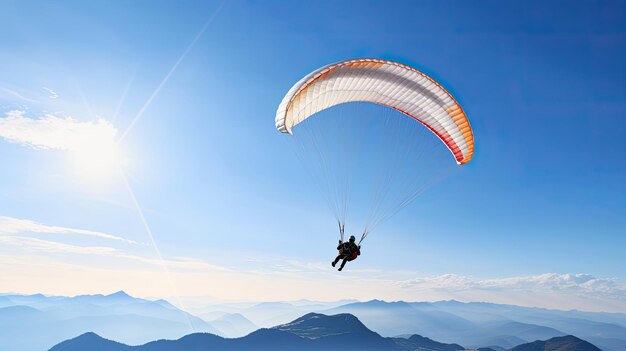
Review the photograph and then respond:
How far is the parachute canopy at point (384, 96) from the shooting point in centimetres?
2073

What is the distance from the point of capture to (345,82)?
22641 mm

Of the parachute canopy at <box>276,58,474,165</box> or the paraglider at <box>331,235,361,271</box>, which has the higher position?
the parachute canopy at <box>276,58,474,165</box>

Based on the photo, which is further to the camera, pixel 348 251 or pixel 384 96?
pixel 384 96

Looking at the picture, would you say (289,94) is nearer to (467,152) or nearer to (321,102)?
(321,102)

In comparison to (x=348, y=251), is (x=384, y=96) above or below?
above

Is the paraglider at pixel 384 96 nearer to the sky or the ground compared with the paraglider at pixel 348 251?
nearer to the sky

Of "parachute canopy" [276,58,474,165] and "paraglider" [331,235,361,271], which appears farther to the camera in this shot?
"paraglider" [331,235,361,271]

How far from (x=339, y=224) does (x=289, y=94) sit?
8200 millimetres

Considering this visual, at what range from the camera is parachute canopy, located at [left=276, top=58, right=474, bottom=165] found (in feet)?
68.0

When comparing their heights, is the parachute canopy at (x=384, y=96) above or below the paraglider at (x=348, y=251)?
above

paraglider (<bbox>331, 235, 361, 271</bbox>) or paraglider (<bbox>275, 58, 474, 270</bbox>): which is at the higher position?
paraglider (<bbox>275, 58, 474, 270</bbox>)

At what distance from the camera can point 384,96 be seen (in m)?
25.3

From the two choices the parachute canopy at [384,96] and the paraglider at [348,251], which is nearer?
the parachute canopy at [384,96]

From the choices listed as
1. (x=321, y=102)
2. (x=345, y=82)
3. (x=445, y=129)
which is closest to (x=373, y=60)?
(x=345, y=82)
